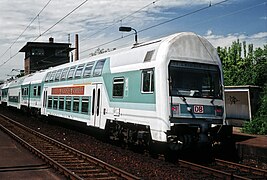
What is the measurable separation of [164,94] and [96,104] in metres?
4.68

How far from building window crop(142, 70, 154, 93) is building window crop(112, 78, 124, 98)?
4.80 ft

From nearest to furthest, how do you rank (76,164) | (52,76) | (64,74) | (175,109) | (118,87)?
(175,109), (76,164), (118,87), (64,74), (52,76)

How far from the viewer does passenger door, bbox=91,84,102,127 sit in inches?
545

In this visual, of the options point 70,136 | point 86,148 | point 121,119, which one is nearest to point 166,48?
point 121,119

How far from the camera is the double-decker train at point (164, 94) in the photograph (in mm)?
10148

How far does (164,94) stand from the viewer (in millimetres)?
10031

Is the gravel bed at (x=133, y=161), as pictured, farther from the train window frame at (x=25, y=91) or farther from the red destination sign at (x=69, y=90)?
the train window frame at (x=25, y=91)

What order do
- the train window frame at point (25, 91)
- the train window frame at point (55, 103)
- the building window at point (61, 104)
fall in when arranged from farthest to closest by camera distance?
the train window frame at point (25, 91) < the train window frame at point (55, 103) < the building window at point (61, 104)

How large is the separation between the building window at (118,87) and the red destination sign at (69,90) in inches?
132

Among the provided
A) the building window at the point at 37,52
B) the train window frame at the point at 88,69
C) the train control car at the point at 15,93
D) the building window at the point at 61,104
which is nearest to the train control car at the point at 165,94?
the train window frame at the point at 88,69

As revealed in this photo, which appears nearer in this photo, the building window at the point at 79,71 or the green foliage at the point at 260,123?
the building window at the point at 79,71

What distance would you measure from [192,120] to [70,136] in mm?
8545

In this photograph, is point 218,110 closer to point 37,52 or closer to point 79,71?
point 79,71

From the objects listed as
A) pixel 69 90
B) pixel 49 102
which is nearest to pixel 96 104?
pixel 69 90
